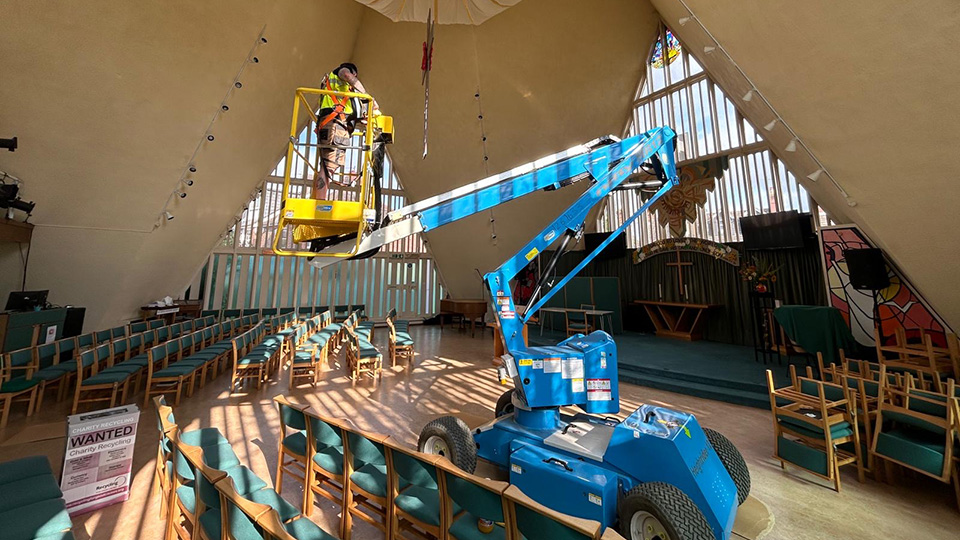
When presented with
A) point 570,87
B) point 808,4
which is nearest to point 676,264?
point 570,87

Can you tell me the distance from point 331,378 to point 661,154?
19.4 feet

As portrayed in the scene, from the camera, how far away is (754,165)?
8.04 metres

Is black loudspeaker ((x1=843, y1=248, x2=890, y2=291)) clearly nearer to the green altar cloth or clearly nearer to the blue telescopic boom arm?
the green altar cloth

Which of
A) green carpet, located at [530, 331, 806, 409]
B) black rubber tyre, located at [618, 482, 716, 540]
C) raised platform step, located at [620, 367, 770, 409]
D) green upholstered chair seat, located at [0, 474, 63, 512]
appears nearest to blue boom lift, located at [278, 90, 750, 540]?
black rubber tyre, located at [618, 482, 716, 540]

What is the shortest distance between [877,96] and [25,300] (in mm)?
10124

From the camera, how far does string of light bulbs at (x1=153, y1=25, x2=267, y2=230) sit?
496cm

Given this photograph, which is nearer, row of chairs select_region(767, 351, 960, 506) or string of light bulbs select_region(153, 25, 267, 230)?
row of chairs select_region(767, 351, 960, 506)

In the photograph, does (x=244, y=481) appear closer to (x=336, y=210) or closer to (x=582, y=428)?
(x=336, y=210)

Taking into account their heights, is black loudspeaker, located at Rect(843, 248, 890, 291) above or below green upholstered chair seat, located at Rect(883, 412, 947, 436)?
above

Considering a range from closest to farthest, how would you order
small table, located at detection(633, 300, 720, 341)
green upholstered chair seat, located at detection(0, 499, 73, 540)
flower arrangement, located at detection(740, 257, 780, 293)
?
1. green upholstered chair seat, located at detection(0, 499, 73, 540)
2. flower arrangement, located at detection(740, 257, 780, 293)
3. small table, located at detection(633, 300, 720, 341)

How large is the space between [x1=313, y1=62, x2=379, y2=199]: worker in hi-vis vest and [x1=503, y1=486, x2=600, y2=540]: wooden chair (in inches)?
88.4

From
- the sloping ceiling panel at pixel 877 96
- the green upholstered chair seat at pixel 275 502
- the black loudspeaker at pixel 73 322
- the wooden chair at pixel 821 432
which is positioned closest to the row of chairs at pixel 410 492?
the green upholstered chair seat at pixel 275 502

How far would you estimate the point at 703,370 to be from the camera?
5.44m

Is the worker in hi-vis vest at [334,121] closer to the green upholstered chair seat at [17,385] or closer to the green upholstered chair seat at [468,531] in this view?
the green upholstered chair seat at [468,531]
